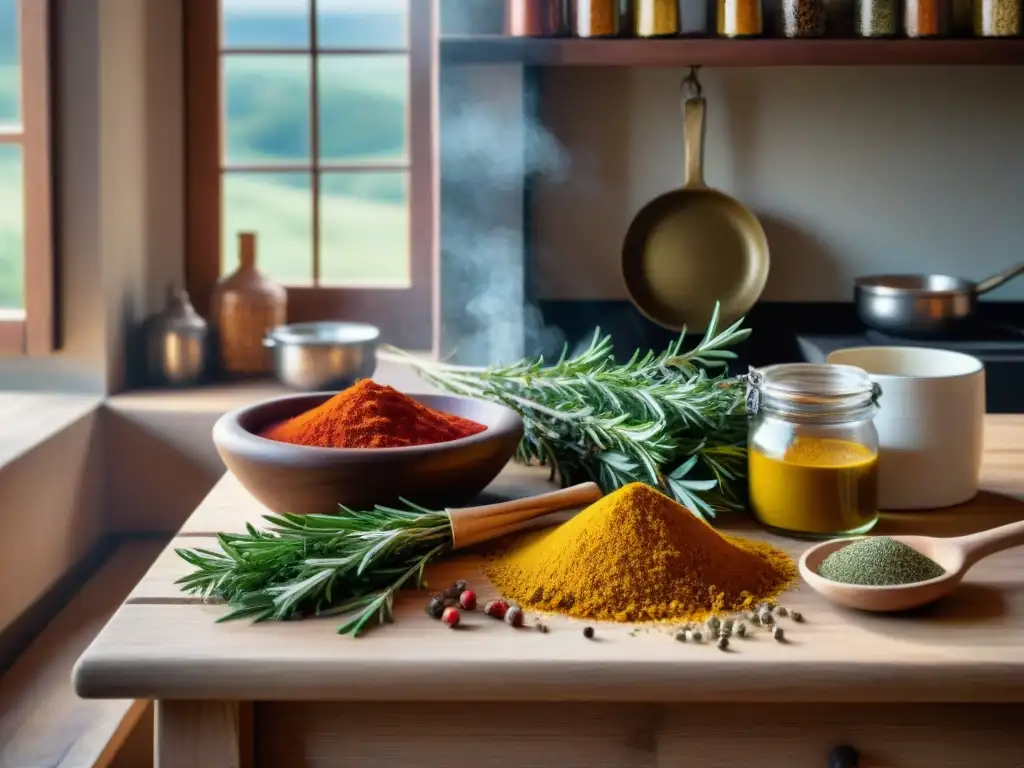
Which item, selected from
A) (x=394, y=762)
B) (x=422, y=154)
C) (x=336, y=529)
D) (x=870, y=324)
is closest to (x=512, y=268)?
(x=422, y=154)

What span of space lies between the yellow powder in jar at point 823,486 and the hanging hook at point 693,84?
155 centimetres

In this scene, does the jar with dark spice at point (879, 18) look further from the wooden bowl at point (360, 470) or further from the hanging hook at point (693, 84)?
the wooden bowl at point (360, 470)

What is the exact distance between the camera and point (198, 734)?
840mm

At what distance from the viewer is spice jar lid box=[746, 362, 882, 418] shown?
3.49 ft

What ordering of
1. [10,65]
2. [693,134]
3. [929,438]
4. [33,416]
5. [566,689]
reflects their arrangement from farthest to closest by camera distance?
[693,134] < [10,65] < [33,416] < [929,438] < [566,689]

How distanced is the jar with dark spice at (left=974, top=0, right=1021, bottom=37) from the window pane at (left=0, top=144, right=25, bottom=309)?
1851 mm

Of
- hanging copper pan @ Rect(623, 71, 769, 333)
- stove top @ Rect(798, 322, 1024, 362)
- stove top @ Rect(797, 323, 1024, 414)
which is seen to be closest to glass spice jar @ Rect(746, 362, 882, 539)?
stove top @ Rect(797, 323, 1024, 414)

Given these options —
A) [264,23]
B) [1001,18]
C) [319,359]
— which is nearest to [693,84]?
[1001,18]

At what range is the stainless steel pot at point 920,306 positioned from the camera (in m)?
2.29

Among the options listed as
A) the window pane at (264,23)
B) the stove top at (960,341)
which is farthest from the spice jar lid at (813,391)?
Result: the window pane at (264,23)

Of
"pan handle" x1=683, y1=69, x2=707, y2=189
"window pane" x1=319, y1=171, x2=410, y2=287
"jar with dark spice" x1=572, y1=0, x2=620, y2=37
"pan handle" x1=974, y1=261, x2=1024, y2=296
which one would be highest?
"jar with dark spice" x1=572, y1=0, x2=620, y2=37

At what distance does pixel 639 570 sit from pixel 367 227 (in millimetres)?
1803

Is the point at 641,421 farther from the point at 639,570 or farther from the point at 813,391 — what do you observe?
the point at 639,570

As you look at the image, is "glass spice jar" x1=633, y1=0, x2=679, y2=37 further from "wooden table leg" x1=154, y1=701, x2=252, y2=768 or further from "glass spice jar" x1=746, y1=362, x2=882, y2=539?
"wooden table leg" x1=154, y1=701, x2=252, y2=768
